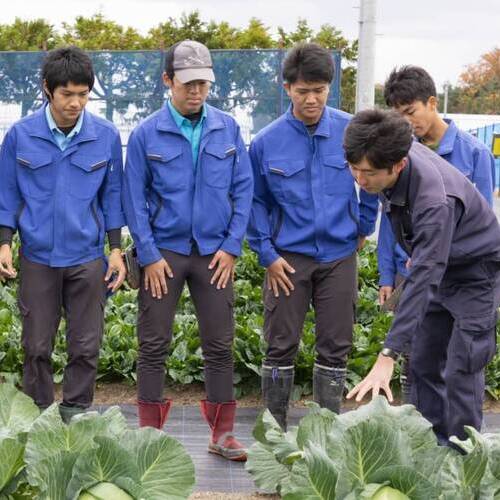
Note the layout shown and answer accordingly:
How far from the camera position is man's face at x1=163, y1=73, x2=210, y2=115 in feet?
17.5

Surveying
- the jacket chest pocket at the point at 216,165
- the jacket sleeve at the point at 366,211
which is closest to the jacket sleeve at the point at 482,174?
the jacket sleeve at the point at 366,211

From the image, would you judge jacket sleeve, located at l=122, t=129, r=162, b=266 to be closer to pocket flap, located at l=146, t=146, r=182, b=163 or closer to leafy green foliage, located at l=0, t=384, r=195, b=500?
pocket flap, located at l=146, t=146, r=182, b=163

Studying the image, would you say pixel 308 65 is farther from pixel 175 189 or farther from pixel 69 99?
pixel 69 99

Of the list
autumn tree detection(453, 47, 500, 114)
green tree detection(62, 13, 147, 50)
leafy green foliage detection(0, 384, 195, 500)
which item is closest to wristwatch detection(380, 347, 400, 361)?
leafy green foliage detection(0, 384, 195, 500)

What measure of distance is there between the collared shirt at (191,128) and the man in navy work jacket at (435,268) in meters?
1.18

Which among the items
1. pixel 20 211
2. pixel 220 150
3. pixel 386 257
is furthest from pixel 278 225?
pixel 20 211

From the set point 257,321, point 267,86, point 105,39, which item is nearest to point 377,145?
point 257,321

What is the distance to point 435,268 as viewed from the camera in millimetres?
4203

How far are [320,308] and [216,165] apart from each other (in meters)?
0.91

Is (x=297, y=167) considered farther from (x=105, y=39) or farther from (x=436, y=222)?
(x=105, y=39)

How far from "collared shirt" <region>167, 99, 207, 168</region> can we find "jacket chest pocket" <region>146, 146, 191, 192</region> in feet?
0.27

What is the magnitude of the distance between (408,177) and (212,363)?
172 cm

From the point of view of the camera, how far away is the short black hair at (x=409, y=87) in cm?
538

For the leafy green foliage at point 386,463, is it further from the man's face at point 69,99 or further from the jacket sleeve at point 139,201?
the man's face at point 69,99
